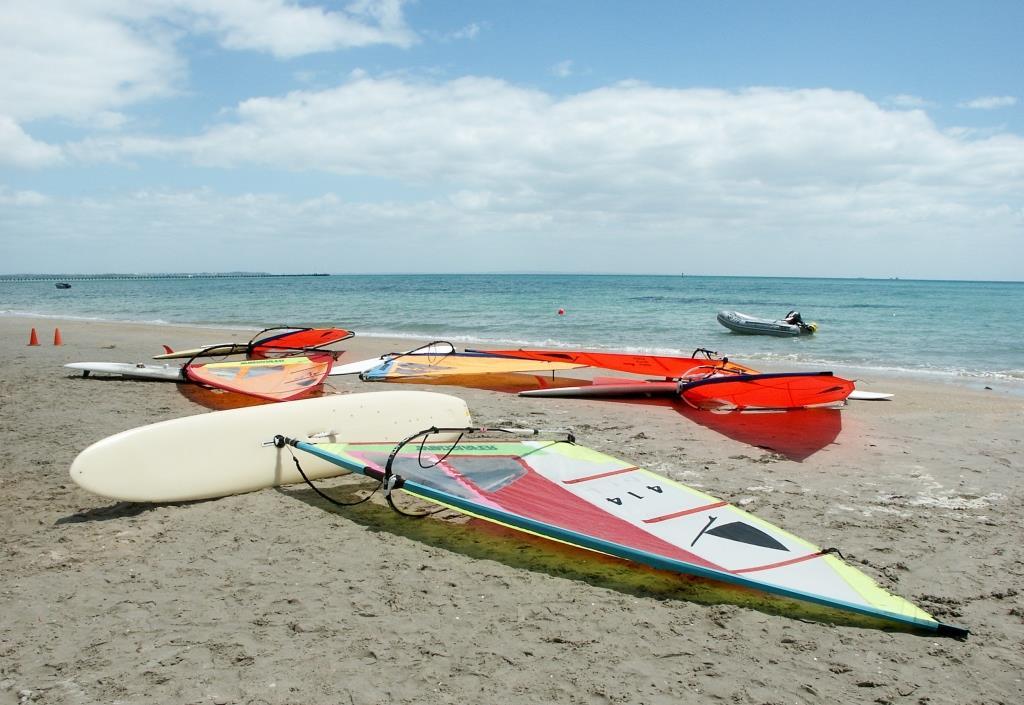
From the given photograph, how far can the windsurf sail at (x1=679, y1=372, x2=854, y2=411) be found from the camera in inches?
248

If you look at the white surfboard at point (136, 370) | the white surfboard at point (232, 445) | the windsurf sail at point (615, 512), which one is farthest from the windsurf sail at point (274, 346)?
the windsurf sail at point (615, 512)

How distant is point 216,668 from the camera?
2.30 m

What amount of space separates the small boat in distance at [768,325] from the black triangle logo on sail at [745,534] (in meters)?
15.2

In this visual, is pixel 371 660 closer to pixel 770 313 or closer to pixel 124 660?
pixel 124 660

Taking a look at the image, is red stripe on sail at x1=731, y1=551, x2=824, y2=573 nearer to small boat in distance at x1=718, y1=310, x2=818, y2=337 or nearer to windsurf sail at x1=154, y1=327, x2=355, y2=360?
windsurf sail at x1=154, y1=327, x2=355, y2=360

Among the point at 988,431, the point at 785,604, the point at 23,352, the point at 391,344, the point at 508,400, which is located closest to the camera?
the point at 785,604

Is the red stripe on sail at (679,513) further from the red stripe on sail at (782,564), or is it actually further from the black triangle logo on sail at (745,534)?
the red stripe on sail at (782,564)

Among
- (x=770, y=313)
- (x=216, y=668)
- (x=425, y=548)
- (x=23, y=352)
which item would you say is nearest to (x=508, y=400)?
(x=425, y=548)

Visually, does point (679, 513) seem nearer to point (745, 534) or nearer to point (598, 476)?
point (745, 534)

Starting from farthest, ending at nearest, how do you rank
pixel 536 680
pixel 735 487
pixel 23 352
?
pixel 23 352 < pixel 735 487 < pixel 536 680

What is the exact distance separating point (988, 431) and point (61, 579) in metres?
7.25

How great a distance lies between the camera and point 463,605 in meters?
2.77

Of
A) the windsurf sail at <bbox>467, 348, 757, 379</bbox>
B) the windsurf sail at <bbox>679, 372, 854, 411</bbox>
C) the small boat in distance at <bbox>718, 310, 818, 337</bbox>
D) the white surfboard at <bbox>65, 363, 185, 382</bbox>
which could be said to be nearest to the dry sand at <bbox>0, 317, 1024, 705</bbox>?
the windsurf sail at <bbox>679, 372, 854, 411</bbox>

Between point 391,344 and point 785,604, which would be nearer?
point 785,604
